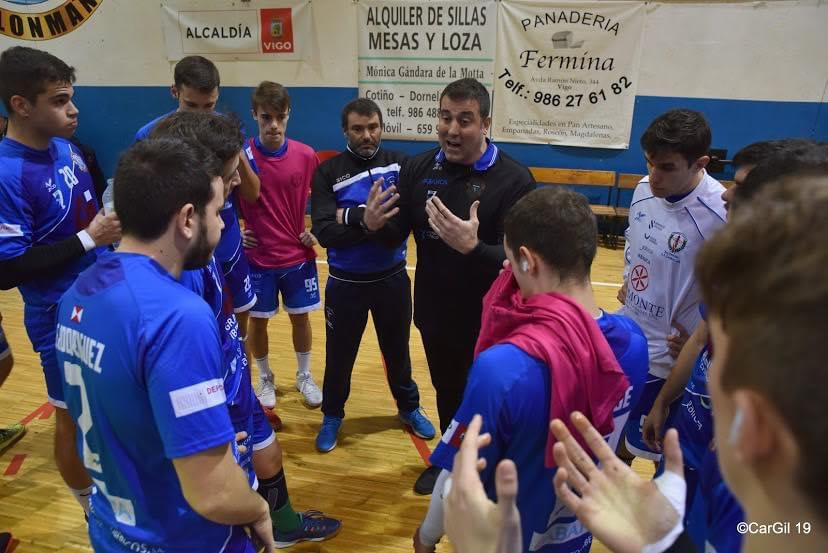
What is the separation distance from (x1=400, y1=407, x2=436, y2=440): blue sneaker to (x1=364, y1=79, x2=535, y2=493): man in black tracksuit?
683 mm

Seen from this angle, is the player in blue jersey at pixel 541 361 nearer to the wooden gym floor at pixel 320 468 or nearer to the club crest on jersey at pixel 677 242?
the club crest on jersey at pixel 677 242

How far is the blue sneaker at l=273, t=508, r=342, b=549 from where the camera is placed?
8.05ft

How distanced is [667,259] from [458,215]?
3.12 ft

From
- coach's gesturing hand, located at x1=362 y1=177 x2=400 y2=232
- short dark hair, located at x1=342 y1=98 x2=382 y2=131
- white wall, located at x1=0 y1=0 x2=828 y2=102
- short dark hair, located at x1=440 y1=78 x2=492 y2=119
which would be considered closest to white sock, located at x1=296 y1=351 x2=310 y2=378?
coach's gesturing hand, located at x1=362 y1=177 x2=400 y2=232

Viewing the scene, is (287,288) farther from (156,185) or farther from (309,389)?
(156,185)

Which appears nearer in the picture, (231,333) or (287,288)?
(231,333)

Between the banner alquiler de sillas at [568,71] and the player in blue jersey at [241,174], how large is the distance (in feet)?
15.7

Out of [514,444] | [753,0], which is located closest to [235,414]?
[514,444]

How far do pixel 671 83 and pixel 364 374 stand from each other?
17.7 ft

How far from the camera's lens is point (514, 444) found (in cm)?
133

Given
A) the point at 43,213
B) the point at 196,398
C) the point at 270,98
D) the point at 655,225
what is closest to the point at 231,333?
the point at 196,398

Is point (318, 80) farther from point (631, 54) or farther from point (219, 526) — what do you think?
point (219, 526)

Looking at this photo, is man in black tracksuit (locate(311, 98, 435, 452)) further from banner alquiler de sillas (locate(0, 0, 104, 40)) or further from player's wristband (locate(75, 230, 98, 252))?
banner alquiler de sillas (locate(0, 0, 104, 40))

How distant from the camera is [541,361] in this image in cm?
127
